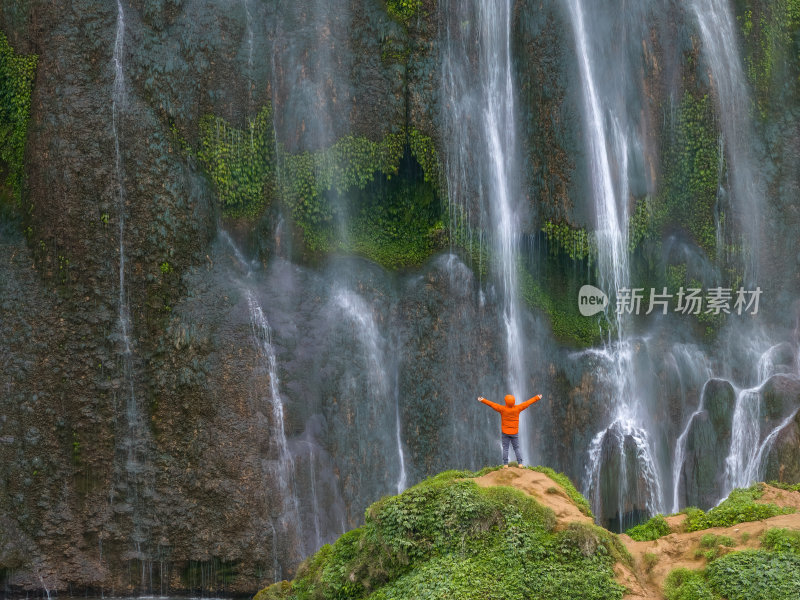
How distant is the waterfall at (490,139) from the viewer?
51.1 ft

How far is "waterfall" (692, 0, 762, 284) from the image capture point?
1666 cm

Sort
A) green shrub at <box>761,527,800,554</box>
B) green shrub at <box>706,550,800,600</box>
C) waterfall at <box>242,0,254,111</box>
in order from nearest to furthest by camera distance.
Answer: green shrub at <box>706,550,800,600</box> → green shrub at <box>761,527,800,554</box> → waterfall at <box>242,0,254,111</box>

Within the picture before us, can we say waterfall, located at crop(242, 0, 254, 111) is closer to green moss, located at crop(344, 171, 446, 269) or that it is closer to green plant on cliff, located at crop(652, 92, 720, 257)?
green moss, located at crop(344, 171, 446, 269)

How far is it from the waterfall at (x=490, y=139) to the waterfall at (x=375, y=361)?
226 centimetres

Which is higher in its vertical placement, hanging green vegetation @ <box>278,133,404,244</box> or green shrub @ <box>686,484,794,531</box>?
hanging green vegetation @ <box>278,133,404,244</box>

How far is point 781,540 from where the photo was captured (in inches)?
316

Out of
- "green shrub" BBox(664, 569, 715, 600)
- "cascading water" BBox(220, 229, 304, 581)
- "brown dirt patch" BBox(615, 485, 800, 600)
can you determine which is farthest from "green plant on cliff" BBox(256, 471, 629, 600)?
"cascading water" BBox(220, 229, 304, 581)

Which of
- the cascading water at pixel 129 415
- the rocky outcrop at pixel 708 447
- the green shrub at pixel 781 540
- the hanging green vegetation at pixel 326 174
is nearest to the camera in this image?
the green shrub at pixel 781 540

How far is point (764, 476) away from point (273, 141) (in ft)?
36.6

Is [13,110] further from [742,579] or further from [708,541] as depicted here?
[742,579]

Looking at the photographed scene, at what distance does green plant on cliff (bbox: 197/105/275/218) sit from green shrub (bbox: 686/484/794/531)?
30.3 ft

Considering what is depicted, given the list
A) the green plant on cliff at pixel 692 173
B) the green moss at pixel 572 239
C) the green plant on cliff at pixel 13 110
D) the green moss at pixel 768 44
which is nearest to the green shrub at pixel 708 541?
the green moss at pixel 572 239

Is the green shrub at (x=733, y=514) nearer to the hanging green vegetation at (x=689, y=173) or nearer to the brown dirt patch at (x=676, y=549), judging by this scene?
the brown dirt patch at (x=676, y=549)

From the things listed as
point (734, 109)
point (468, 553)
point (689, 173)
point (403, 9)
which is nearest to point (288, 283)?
point (403, 9)
